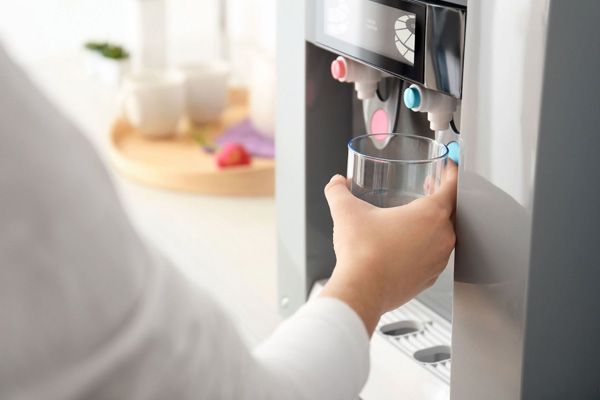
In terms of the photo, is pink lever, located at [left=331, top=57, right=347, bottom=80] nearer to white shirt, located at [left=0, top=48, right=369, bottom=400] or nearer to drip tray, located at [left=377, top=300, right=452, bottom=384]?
drip tray, located at [left=377, top=300, right=452, bottom=384]

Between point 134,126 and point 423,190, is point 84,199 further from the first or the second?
point 134,126

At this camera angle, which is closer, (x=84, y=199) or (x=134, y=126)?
(x=84, y=199)

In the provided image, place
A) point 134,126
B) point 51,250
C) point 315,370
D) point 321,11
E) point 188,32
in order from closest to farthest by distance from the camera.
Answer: point 51,250
point 315,370
point 321,11
point 134,126
point 188,32

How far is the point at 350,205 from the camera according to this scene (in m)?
0.62

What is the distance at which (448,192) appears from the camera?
0.63 m

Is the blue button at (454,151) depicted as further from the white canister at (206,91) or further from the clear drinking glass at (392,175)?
the white canister at (206,91)

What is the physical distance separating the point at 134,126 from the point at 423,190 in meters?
0.89

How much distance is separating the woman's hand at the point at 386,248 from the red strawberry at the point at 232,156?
0.69m

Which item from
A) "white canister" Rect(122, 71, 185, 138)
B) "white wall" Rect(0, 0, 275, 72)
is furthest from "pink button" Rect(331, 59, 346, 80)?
"white wall" Rect(0, 0, 275, 72)

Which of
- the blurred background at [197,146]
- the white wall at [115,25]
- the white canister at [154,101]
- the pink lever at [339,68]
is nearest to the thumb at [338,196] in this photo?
the pink lever at [339,68]

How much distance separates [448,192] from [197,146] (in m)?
0.84

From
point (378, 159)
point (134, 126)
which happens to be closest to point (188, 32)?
point (134, 126)

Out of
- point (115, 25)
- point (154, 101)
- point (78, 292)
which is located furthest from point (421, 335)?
point (115, 25)

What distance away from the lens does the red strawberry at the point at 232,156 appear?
52.0 inches
